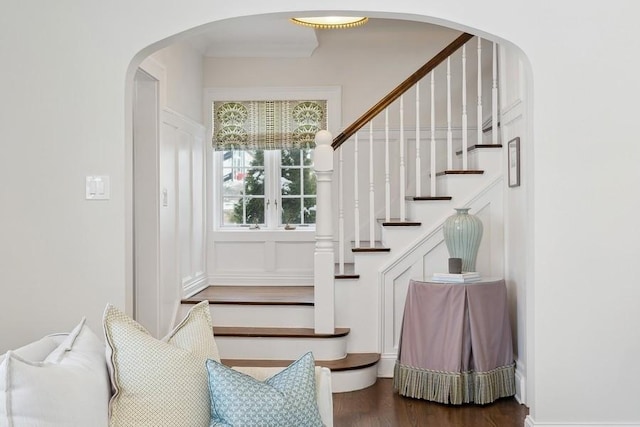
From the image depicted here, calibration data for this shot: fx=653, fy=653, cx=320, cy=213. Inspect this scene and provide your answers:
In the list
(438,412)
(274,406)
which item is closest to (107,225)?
(274,406)

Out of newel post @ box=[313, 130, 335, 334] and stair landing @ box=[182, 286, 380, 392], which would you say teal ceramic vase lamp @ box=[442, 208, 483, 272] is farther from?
stair landing @ box=[182, 286, 380, 392]

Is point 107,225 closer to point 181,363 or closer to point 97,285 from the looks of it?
point 97,285

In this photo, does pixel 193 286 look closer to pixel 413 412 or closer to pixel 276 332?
pixel 276 332

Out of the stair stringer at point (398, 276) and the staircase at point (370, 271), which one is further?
the stair stringer at point (398, 276)

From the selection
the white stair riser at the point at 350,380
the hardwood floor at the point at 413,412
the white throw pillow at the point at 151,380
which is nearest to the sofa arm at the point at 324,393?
the white throw pillow at the point at 151,380

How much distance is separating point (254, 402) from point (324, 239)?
258 cm

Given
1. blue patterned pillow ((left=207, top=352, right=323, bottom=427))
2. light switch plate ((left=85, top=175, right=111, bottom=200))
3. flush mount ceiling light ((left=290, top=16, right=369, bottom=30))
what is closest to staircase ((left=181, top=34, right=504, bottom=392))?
flush mount ceiling light ((left=290, top=16, right=369, bottom=30))

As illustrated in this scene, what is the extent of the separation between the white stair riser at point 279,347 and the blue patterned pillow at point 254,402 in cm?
246

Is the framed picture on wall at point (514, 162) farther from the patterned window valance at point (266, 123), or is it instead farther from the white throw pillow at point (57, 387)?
the white throw pillow at point (57, 387)

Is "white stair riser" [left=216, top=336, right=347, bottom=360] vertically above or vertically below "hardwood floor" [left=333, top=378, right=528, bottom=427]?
above

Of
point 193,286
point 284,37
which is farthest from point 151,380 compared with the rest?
point 284,37

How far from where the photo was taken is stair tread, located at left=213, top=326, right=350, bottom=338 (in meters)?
4.52

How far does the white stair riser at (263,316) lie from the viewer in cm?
481

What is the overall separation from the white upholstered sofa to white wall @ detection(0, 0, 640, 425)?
47.4 inches
